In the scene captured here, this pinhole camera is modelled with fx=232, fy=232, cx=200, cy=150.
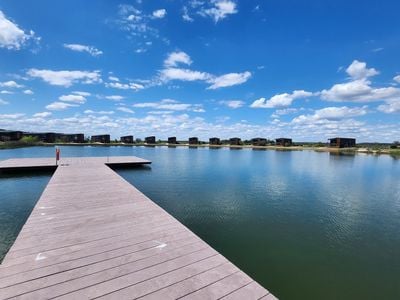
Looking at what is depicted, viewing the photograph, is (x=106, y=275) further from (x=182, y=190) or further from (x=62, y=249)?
(x=182, y=190)

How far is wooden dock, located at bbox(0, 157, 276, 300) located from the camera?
266 centimetres

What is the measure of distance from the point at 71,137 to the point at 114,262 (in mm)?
85565

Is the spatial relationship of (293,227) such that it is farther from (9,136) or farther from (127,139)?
(127,139)

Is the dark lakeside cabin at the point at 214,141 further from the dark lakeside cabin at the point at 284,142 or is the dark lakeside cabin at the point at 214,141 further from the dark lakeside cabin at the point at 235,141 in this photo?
the dark lakeside cabin at the point at 284,142

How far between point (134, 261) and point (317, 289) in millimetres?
3151

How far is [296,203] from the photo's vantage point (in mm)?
9289

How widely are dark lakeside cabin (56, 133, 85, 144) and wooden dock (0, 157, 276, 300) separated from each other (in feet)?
255

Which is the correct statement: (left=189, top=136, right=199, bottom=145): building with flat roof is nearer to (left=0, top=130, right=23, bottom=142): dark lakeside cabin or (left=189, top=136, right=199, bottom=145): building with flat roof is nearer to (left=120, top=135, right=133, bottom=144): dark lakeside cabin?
(left=120, top=135, right=133, bottom=144): dark lakeside cabin

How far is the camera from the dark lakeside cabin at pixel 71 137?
7494 cm

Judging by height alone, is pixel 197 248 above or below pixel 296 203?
above

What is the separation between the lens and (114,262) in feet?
10.7

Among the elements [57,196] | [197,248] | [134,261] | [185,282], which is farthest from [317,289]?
[57,196]

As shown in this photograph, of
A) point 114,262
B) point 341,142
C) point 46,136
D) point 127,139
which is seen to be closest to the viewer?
point 114,262

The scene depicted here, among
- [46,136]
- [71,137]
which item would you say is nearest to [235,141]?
[71,137]
